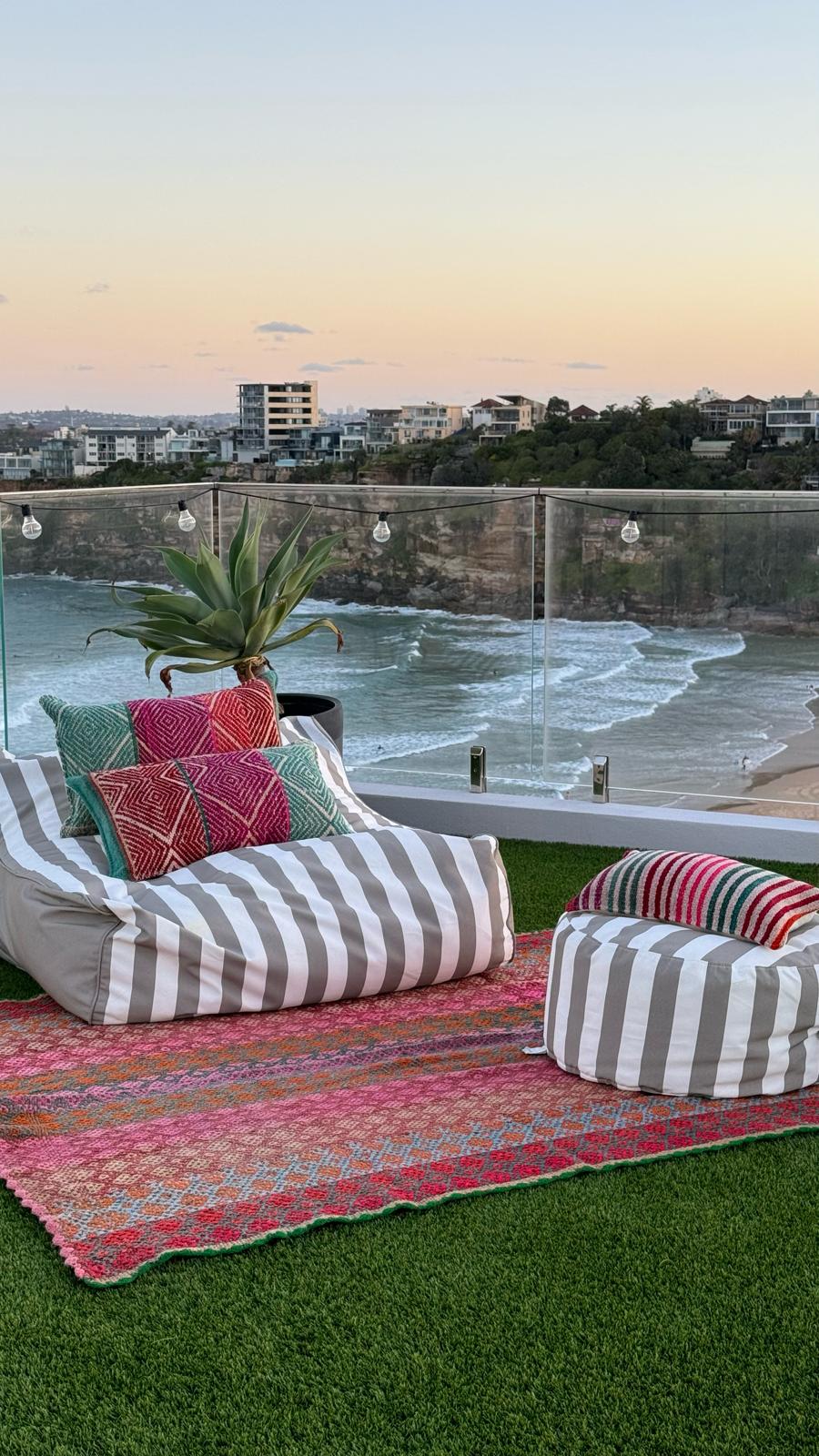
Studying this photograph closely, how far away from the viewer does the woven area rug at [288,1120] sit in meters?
2.56

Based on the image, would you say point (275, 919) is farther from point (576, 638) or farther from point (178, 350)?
point (178, 350)

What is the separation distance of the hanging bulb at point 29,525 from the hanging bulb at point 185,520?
575mm

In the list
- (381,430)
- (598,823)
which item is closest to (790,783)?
(598,823)

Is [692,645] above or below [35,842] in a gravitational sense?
above

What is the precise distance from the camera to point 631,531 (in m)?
5.34

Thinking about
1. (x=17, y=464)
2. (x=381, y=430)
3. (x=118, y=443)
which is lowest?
(x=17, y=464)

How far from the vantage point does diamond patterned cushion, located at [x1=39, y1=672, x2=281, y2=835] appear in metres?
4.03

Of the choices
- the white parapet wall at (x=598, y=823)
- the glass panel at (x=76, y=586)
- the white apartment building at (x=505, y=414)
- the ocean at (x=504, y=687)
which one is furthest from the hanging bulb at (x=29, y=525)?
the white apartment building at (x=505, y=414)

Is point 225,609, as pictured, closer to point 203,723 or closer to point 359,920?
point 203,723

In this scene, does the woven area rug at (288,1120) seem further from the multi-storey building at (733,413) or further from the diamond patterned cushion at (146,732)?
the multi-storey building at (733,413)

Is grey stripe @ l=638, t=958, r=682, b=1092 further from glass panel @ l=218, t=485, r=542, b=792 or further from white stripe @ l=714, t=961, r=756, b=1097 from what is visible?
glass panel @ l=218, t=485, r=542, b=792

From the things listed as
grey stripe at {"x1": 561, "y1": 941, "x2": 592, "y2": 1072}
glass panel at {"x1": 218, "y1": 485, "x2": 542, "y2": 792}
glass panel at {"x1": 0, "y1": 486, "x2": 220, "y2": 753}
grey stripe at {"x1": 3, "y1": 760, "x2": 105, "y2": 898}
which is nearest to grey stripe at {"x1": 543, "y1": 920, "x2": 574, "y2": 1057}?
grey stripe at {"x1": 561, "y1": 941, "x2": 592, "y2": 1072}

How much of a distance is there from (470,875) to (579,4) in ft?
30.3

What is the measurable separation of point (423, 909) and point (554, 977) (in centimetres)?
58
